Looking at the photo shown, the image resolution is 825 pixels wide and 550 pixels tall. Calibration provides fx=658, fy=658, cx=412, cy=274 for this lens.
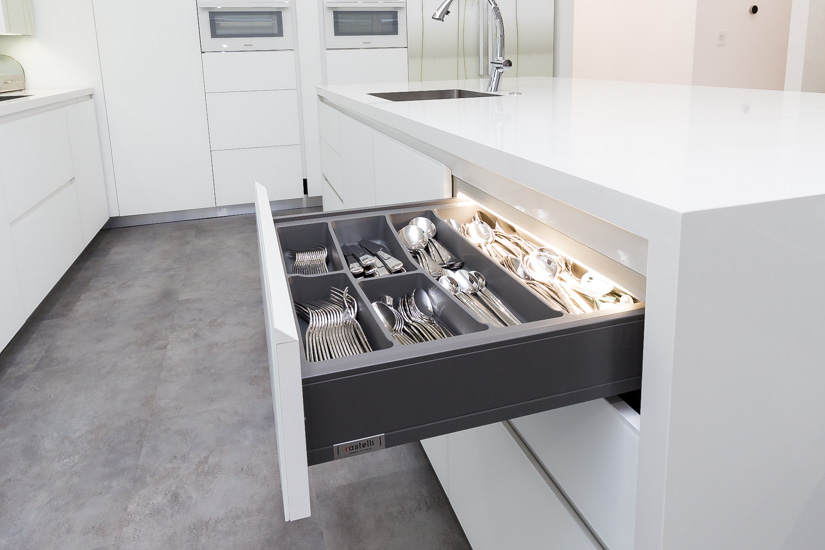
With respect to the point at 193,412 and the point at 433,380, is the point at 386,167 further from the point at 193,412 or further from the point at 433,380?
the point at 433,380

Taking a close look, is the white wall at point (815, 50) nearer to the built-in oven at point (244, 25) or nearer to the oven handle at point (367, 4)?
the oven handle at point (367, 4)

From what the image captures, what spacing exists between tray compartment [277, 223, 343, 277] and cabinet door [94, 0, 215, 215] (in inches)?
136

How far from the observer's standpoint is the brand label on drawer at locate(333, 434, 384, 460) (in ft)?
2.17

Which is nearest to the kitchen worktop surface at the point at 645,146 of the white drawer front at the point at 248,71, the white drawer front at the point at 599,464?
the white drawer front at the point at 599,464

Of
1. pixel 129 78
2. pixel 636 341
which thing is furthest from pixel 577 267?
pixel 129 78

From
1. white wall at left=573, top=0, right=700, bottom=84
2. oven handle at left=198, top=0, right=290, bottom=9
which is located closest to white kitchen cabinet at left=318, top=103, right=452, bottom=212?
oven handle at left=198, top=0, right=290, bottom=9

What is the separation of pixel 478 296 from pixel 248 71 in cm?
379

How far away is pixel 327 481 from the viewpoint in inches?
66.2

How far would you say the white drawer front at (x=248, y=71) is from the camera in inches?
166

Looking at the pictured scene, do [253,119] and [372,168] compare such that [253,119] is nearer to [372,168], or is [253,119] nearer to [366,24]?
[366,24]

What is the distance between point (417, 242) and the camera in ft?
3.80

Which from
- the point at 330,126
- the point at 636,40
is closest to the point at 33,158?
the point at 330,126

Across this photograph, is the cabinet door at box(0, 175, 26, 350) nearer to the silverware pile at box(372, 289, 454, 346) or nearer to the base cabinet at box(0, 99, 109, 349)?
the base cabinet at box(0, 99, 109, 349)

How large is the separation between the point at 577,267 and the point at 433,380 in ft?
1.39
